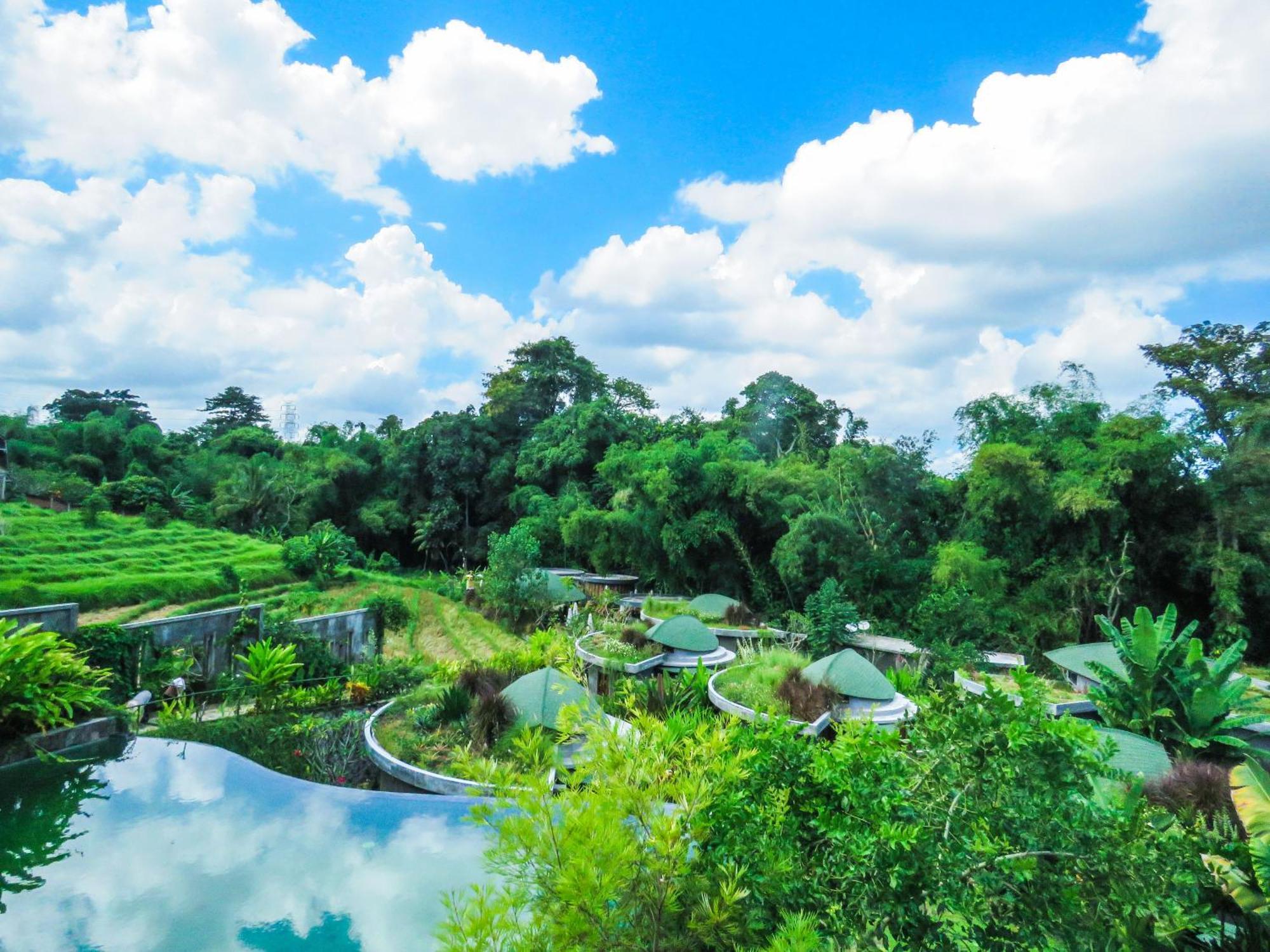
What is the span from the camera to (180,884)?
3.68 meters

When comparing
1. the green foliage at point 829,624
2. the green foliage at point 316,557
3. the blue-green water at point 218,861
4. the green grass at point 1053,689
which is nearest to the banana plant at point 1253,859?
the blue-green water at point 218,861

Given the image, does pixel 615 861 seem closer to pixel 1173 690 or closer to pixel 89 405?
pixel 1173 690

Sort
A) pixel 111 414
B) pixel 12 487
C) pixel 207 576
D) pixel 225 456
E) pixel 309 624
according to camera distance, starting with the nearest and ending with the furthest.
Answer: pixel 309 624 → pixel 207 576 → pixel 12 487 → pixel 225 456 → pixel 111 414

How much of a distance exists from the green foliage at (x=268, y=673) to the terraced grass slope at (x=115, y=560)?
10075 mm

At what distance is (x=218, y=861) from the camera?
3955 mm

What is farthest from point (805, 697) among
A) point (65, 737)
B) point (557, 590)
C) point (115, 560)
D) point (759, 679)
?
point (115, 560)

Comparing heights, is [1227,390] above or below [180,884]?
above

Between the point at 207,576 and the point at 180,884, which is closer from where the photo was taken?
the point at 180,884

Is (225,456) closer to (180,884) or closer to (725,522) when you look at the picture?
(725,522)

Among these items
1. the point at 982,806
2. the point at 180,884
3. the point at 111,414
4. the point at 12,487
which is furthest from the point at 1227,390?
the point at 111,414

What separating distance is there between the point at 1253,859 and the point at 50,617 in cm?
940

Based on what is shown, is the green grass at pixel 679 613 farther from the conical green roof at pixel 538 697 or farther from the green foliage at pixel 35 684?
the green foliage at pixel 35 684

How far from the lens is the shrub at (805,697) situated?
755 centimetres

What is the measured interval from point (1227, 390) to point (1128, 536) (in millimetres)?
3136
